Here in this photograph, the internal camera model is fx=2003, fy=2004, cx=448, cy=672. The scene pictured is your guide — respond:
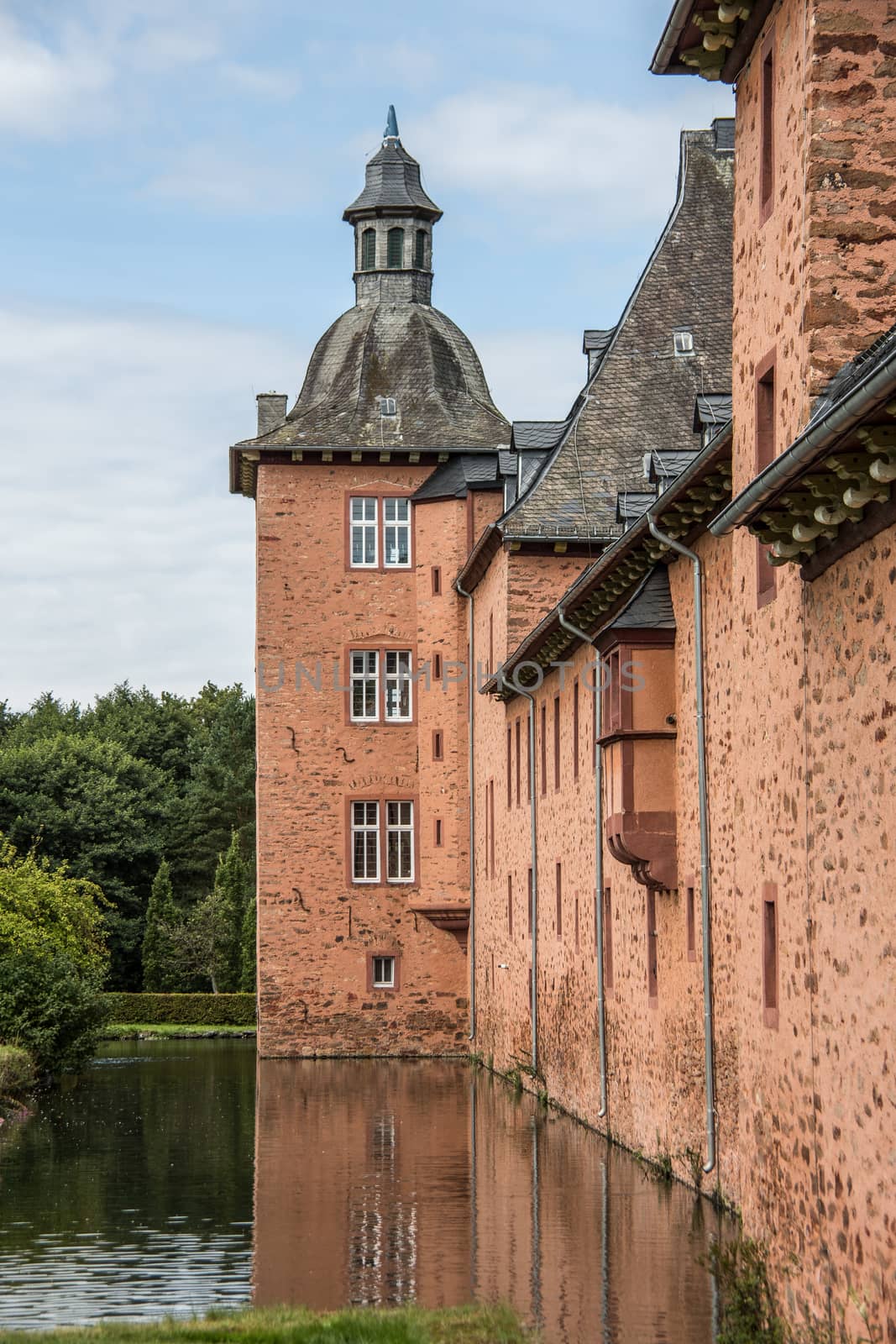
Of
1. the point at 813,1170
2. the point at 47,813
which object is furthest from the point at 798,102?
the point at 47,813

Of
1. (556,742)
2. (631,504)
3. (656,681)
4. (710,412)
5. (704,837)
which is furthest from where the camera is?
(556,742)

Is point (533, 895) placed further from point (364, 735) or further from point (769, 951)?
point (769, 951)

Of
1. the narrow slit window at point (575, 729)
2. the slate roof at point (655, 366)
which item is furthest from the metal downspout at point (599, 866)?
the slate roof at point (655, 366)

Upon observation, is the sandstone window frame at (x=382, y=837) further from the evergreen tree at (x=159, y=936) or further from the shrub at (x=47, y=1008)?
the evergreen tree at (x=159, y=936)

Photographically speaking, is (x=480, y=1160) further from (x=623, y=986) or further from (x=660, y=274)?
(x=660, y=274)

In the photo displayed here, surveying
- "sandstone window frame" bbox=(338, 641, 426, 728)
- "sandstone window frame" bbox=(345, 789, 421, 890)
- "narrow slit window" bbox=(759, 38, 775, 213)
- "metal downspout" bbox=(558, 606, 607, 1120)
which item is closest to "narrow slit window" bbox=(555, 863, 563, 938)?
"metal downspout" bbox=(558, 606, 607, 1120)

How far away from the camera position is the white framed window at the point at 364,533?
38.1 metres

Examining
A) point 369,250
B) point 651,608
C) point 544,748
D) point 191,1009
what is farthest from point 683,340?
point 191,1009

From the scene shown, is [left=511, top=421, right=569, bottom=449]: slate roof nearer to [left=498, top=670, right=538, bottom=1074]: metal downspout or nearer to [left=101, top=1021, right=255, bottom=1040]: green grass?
[left=498, top=670, right=538, bottom=1074]: metal downspout

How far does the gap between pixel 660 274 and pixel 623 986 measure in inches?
526

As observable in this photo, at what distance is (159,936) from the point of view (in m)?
55.4

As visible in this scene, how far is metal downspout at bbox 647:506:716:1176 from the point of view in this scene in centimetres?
1723

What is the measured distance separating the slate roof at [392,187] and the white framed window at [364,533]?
24.0ft

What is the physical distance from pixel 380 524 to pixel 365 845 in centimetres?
610
